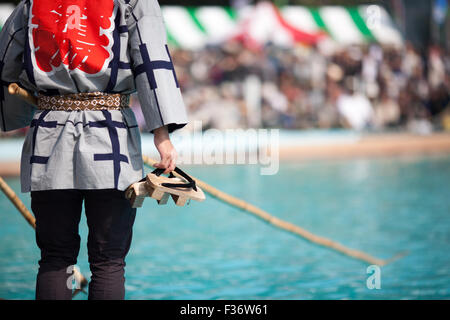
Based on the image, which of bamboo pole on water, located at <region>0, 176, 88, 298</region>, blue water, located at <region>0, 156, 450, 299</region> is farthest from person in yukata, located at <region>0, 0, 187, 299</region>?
blue water, located at <region>0, 156, 450, 299</region>

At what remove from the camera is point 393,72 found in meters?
13.8

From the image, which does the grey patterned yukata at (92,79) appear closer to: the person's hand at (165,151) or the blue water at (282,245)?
the person's hand at (165,151)

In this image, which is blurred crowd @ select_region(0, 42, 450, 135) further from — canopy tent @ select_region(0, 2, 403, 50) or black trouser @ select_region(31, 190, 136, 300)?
Answer: black trouser @ select_region(31, 190, 136, 300)

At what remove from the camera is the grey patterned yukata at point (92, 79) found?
5.67ft

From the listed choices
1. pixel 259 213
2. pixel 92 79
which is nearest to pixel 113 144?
pixel 92 79

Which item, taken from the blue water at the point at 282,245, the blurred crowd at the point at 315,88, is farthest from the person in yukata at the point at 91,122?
the blurred crowd at the point at 315,88

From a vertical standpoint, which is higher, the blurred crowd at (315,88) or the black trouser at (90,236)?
the blurred crowd at (315,88)

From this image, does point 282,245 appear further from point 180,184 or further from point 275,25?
point 275,25

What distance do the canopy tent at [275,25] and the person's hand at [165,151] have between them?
35.9 ft

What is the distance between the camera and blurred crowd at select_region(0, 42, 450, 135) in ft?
41.0

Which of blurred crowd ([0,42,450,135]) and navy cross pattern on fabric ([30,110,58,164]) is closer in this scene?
navy cross pattern on fabric ([30,110,58,164])

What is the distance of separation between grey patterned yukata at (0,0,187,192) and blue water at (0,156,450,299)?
1398mm

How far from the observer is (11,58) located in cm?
187

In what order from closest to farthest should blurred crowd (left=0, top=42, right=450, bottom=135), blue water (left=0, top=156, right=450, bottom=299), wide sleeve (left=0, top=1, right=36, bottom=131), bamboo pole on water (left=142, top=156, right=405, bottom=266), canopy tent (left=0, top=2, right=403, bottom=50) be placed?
wide sleeve (left=0, top=1, right=36, bottom=131) < bamboo pole on water (left=142, top=156, right=405, bottom=266) < blue water (left=0, top=156, right=450, bottom=299) < blurred crowd (left=0, top=42, right=450, bottom=135) < canopy tent (left=0, top=2, right=403, bottom=50)
